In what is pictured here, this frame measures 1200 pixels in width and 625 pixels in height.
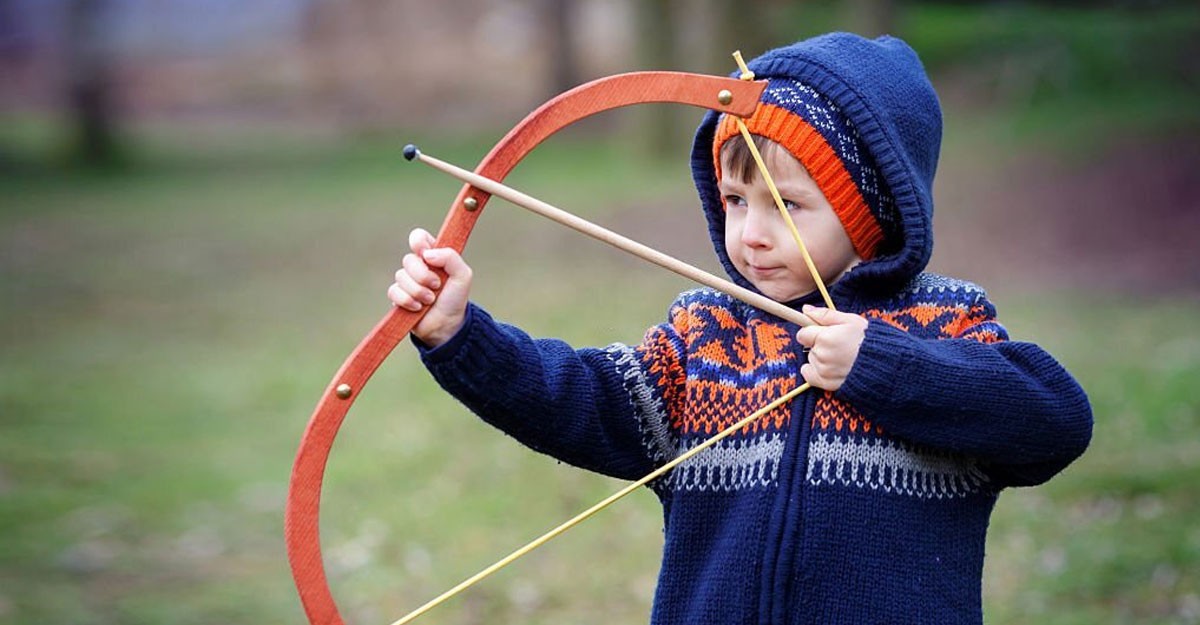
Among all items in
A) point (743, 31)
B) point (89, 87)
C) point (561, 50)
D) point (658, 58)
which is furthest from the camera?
point (561, 50)

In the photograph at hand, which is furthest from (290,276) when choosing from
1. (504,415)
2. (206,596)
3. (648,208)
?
(504,415)

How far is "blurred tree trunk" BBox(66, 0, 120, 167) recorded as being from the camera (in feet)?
66.1

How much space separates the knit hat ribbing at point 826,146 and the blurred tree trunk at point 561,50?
2152 cm

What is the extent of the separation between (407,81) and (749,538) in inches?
1004

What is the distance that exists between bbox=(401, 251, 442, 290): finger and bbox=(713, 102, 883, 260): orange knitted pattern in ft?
1.95

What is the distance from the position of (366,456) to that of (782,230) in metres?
4.67

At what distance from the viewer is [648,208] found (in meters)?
14.0

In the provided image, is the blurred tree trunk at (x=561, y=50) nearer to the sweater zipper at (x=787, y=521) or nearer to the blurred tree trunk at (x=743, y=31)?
the blurred tree trunk at (x=743, y=31)

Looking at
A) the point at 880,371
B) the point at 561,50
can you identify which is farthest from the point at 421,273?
the point at 561,50

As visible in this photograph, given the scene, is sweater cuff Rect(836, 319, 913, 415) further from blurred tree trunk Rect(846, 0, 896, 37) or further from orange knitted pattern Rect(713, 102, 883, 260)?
blurred tree trunk Rect(846, 0, 896, 37)

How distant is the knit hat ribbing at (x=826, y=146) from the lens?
247 centimetres

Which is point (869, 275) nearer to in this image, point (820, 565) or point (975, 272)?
point (820, 565)

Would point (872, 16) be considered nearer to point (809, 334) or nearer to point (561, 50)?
point (561, 50)

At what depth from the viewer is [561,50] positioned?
78.7 ft
